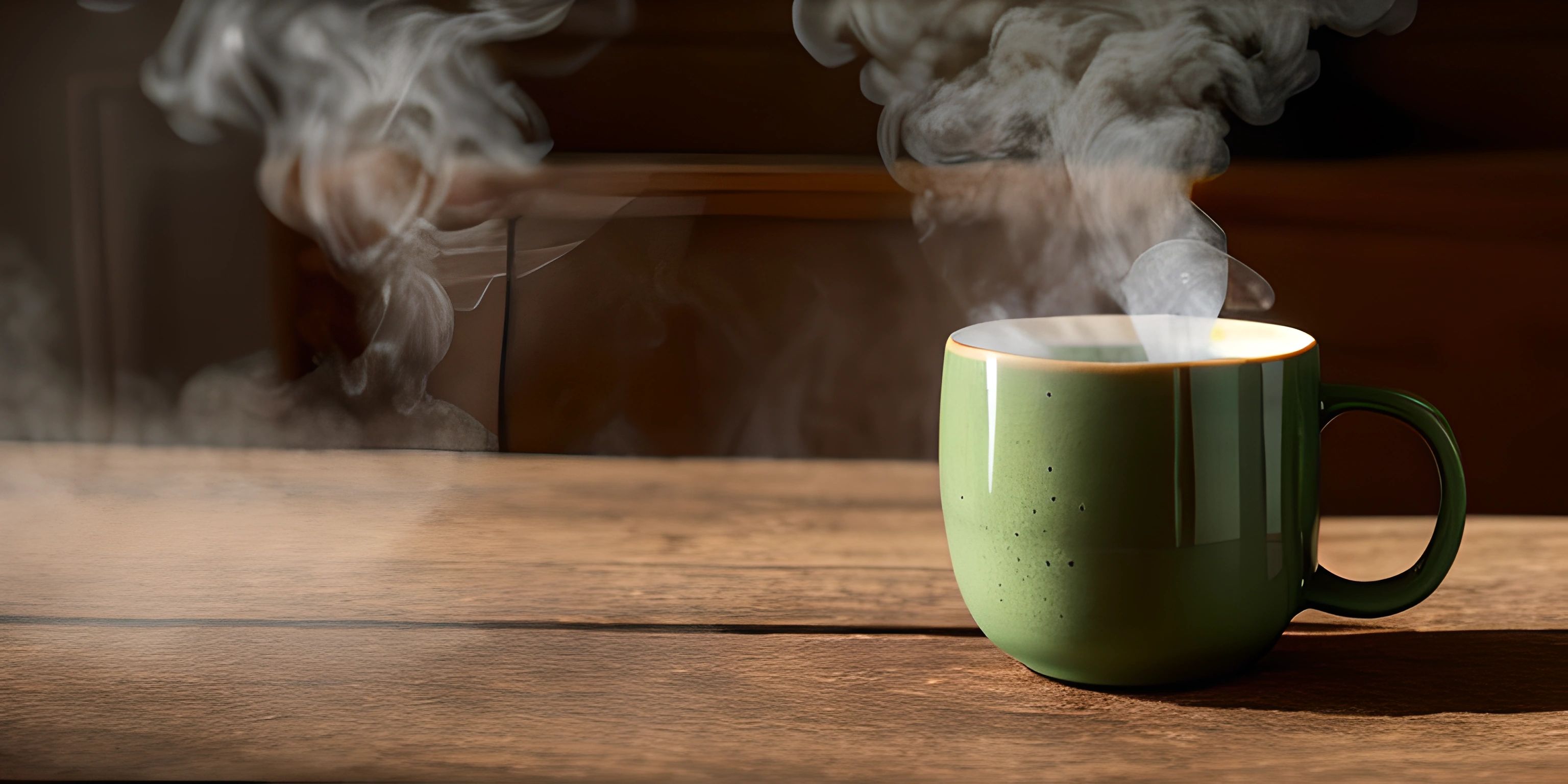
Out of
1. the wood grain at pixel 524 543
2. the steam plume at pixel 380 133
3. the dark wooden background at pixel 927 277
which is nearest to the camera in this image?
the wood grain at pixel 524 543

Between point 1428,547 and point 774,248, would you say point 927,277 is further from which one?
point 1428,547

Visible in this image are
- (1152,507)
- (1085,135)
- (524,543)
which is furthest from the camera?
(1085,135)

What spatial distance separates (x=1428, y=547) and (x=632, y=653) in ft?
0.98

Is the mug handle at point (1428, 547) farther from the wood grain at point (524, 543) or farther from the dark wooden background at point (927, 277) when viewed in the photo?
the dark wooden background at point (927, 277)

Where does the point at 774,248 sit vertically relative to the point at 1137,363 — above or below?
below

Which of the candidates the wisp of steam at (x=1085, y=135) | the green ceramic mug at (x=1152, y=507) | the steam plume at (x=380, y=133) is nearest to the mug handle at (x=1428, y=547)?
the green ceramic mug at (x=1152, y=507)

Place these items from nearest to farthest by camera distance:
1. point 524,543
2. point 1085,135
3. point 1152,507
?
point 1152,507 < point 524,543 < point 1085,135

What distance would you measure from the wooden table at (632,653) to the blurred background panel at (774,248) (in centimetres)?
47

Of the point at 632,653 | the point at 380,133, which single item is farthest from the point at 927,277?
the point at 632,653

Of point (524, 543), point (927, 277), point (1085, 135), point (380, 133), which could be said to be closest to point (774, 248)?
point (927, 277)

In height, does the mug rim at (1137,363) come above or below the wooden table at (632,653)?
above

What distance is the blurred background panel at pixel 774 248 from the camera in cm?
104

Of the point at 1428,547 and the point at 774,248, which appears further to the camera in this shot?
the point at 774,248

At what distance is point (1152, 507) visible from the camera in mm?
398
